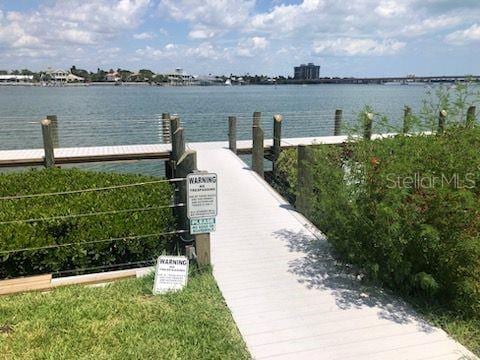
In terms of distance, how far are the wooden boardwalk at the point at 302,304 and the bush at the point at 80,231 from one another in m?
0.96

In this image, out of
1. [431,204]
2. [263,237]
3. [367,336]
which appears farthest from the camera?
[263,237]

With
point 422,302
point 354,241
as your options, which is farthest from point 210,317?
point 422,302

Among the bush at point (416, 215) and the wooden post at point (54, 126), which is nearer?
the bush at point (416, 215)

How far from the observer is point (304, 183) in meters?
7.23

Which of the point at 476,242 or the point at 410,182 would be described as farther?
the point at 410,182

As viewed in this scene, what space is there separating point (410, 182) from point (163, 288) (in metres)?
2.97

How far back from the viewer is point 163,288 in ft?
15.3

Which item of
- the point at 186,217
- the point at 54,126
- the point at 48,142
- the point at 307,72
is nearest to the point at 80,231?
the point at 186,217

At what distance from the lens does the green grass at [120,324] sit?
3611 millimetres

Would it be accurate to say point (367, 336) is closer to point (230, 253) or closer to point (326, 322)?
point (326, 322)

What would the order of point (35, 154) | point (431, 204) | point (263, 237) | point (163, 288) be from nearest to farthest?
point (431, 204) → point (163, 288) → point (263, 237) → point (35, 154)

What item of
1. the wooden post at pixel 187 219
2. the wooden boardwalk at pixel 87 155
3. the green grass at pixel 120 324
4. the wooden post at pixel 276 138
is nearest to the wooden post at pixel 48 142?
the wooden boardwalk at pixel 87 155

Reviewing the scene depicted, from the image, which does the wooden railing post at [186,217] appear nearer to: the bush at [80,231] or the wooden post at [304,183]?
the bush at [80,231]

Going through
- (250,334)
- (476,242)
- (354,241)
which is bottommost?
(250,334)
